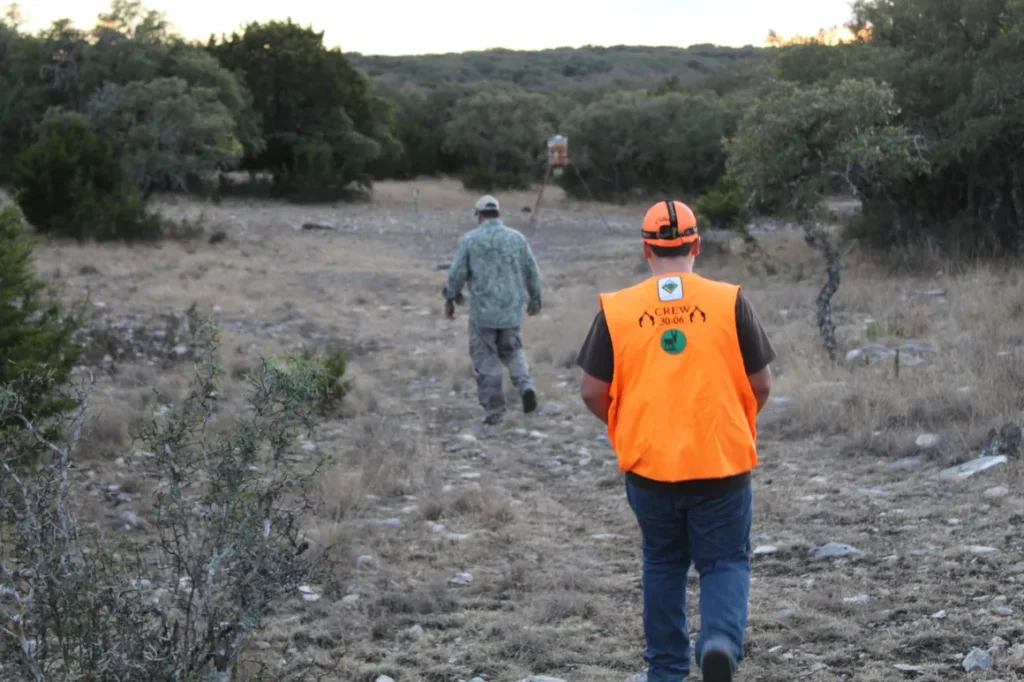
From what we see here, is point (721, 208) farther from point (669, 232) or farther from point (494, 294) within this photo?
point (669, 232)

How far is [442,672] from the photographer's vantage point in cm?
462

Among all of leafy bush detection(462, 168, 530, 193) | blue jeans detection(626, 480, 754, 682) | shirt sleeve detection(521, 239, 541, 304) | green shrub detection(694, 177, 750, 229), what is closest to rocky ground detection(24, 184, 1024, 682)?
blue jeans detection(626, 480, 754, 682)

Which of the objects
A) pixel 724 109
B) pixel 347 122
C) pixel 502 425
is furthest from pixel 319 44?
pixel 502 425

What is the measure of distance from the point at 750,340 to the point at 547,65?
9849 cm

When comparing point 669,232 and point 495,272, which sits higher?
point 669,232

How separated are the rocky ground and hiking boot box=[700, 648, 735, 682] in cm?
86

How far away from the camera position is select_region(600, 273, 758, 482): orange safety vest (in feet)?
12.3

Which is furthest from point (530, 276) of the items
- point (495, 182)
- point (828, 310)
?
point (495, 182)

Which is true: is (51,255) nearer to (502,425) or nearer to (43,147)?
(43,147)

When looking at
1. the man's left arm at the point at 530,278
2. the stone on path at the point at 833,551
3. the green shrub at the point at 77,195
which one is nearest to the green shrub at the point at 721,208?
the green shrub at the point at 77,195

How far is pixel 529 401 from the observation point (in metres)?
9.65

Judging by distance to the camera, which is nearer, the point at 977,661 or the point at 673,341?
the point at 673,341

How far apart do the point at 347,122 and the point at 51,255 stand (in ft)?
69.8

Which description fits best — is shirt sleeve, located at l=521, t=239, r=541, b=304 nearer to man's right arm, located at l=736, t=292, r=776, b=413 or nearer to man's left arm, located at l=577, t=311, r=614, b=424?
man's left arm, located at l=577, t=311, r=614, b=424
